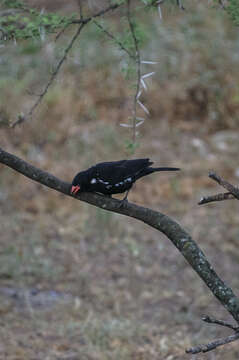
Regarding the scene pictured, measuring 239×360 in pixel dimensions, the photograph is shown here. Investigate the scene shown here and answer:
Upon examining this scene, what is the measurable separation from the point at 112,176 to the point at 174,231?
75 cm

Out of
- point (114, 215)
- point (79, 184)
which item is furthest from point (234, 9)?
point (114, 215)

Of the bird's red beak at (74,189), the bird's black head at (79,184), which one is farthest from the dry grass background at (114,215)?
the bird's red beak at (74,189)

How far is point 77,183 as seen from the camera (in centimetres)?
307

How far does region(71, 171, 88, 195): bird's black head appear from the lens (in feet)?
A: 9.88

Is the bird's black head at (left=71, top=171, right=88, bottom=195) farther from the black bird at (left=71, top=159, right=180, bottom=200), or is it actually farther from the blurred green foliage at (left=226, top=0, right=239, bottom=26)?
the blurred green foliage at (left=226, top=0, right=239, bottom=26)

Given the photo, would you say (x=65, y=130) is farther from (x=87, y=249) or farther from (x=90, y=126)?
(x=87, y=249)

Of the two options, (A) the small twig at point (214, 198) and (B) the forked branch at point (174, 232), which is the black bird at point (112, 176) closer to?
(B) the forked branch at point (174, 232)

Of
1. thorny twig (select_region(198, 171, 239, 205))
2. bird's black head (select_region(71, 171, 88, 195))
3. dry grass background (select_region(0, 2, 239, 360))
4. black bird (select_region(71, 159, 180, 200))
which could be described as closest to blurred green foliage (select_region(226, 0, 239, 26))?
black bird (select_region(71, 159, 180, 200))

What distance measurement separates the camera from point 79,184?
122 inches

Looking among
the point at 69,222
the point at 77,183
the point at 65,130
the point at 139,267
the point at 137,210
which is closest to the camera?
A: the point at 137,210

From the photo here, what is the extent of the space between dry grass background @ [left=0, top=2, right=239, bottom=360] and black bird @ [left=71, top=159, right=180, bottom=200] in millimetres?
1164

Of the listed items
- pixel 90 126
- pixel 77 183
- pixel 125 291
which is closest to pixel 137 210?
pixel 77 183

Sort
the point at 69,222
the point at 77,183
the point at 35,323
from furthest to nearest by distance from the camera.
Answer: the point at 69,222 < the point at 35,323 < the point at 77,183

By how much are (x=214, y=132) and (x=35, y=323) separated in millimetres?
4103
